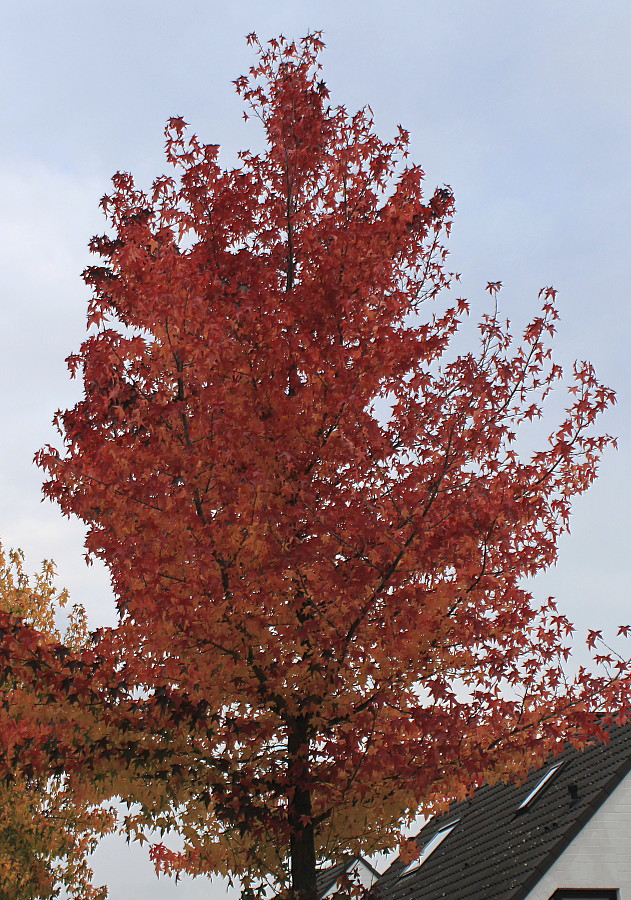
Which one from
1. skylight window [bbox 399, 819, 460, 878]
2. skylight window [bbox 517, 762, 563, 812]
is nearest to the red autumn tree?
skylight window [bbox 517, 762, 563, 812]

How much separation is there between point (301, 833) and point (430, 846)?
963cm

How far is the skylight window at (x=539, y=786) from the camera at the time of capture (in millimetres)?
14391

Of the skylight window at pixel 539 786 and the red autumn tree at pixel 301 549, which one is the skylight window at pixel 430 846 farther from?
the red autumn tree at pixel 301 549

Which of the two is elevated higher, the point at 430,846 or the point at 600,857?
the point at 430,846

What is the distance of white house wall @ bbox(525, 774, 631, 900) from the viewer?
1139 centimetres

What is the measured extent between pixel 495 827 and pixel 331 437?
899 cm

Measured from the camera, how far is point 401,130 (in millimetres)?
11117

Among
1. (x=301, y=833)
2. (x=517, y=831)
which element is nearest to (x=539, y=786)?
(x=517, y=831)

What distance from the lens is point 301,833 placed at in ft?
30.1

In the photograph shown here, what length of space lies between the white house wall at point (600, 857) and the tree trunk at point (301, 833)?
3.67 m

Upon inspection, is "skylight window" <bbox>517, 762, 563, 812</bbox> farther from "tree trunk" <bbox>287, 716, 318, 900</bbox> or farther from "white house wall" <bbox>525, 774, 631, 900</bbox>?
"tree trunk" <bbox>287, 716, 318, 900</bbox>

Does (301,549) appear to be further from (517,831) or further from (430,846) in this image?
(430,846)

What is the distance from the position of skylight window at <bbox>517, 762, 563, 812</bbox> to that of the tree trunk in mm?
6233

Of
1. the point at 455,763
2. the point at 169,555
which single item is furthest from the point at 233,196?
the point at 455,763
